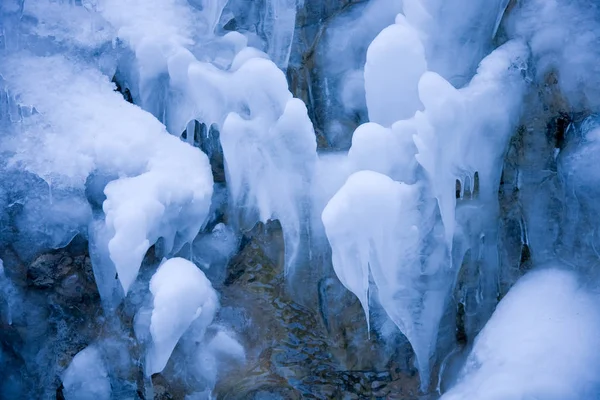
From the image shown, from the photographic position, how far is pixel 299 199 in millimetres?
3627

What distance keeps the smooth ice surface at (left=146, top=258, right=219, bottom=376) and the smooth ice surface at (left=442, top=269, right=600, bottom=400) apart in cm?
133

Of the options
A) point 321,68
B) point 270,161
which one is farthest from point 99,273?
point 321,68

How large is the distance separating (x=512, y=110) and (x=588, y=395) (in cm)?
137

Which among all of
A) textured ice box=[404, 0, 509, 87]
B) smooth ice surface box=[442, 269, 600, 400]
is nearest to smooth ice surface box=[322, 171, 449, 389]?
smooth ice surface box=[442, 269, 600, 400]

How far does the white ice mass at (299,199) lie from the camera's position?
323 cm

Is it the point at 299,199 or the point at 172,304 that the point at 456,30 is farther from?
the point at 172,304

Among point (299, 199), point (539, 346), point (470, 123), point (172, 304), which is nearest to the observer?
point (539, 346)

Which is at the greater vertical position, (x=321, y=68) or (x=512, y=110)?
(x=512, y=110)

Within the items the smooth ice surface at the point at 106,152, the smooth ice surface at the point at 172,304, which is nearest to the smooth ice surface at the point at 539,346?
the smooth ice surface at the point at 172,304

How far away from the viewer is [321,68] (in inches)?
163

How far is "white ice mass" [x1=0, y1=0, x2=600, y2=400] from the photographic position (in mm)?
3234

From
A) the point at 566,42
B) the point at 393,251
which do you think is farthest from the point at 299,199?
the point at 566,42

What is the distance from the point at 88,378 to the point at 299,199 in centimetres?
159

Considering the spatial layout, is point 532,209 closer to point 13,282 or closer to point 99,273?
point 99,273
